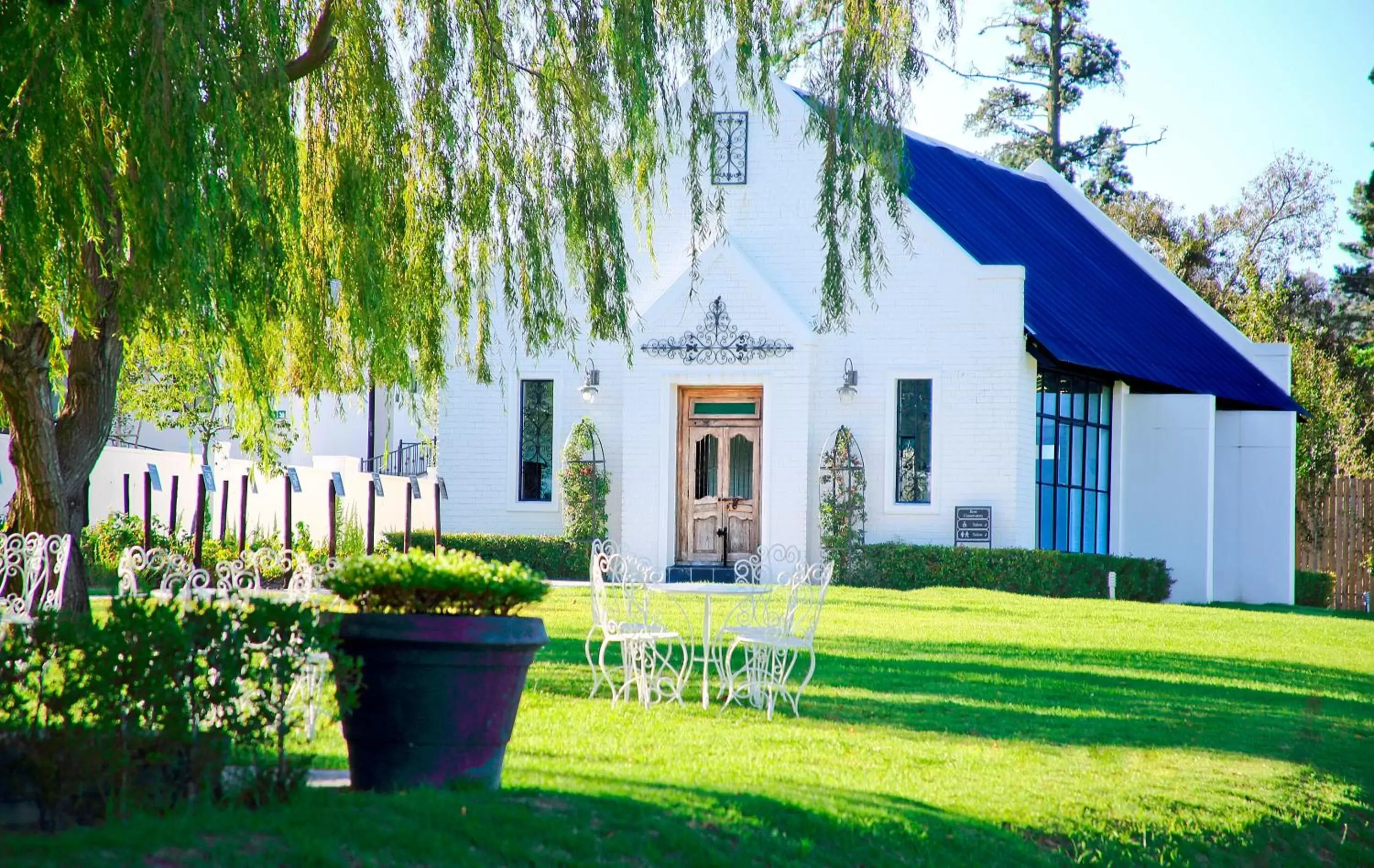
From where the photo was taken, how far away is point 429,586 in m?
6.74

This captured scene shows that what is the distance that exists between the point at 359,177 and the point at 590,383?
14.7m

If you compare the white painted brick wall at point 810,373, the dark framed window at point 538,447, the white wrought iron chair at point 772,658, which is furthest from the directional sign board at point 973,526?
the white wrought iron chair at point 772,658

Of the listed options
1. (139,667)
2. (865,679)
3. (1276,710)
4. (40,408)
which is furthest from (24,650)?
(1276,710)

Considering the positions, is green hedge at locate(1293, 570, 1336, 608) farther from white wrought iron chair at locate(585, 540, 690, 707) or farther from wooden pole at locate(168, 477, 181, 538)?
white wrought iron chair at locate(585, 540, 690, 707)

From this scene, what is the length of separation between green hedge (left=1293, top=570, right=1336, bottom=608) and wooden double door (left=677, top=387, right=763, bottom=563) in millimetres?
12940

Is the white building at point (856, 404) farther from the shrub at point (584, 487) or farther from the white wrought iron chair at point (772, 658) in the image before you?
the white wrought iron chair at point (772, 658)

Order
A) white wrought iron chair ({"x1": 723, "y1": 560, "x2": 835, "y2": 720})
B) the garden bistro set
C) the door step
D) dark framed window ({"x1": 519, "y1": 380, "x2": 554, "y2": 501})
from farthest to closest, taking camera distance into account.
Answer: dark framed window ({"x1": 519, "y1": 380, "x2": 554, "y2": 501}) → the door step → the garden bistro set → white wrought iron chair ({"x1": 723, "y1": 560, "x2": 835, "y2": 720})

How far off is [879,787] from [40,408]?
22.7ft

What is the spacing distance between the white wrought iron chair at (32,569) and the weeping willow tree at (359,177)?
23cm

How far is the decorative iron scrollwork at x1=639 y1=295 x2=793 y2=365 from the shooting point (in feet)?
77.7

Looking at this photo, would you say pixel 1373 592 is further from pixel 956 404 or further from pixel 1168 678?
pixel 1168 678

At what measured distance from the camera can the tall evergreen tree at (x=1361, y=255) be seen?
142 feet

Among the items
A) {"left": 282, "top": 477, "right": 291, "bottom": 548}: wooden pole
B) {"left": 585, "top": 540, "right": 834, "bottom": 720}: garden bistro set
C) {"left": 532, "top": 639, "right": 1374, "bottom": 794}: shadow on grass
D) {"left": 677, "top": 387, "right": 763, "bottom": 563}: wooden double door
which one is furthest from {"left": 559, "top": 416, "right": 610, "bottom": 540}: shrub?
{"left": 585, "top": 540, "right": 834, "bottom": 720}: garden bistro set

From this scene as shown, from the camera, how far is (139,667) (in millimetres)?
6004
